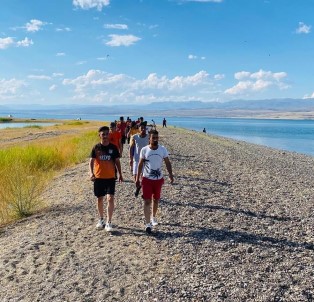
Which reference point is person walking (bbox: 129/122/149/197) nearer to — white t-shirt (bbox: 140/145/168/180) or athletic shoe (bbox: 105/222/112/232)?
white t-shirt (bbox: 140/145/168/180)

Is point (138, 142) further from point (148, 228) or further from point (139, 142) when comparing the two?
point (148, 228)

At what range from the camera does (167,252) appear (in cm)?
718

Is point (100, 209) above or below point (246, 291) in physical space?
above

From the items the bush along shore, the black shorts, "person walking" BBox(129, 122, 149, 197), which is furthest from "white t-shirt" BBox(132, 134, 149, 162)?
the black shorts

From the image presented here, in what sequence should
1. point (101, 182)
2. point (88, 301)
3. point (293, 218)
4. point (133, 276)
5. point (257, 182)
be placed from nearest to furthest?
point (88, 301)
point (133, 276)
point (101, 182)
point (293, 218)
point (257, 182)

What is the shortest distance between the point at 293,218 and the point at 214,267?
13.6ft

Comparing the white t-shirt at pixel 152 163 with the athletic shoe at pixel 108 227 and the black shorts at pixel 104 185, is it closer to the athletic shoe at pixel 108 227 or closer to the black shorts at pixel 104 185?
the black shorts at pixel 104 185

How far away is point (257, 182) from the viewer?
614 inches

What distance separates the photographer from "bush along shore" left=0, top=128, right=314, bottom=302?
5841mm

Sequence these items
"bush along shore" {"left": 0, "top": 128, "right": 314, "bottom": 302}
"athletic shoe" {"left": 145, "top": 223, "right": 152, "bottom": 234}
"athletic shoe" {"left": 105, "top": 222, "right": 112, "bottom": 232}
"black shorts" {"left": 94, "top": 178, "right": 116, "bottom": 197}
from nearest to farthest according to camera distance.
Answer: "bush along shore" {"left": 0, "top": 128, "right": 314, "bottom": 302}
"black shorts" {"left": 94, "top": 178, "right": 116, "bottom": 197}
"athletic shoe" {"left": 145, "top": 223, "right": 152, "bottom": 234}
"athletic shoe" {"left": 105, "top": 222, "right": 112, "bottom": 232}

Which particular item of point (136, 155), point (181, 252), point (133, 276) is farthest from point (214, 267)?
point (136, 155)

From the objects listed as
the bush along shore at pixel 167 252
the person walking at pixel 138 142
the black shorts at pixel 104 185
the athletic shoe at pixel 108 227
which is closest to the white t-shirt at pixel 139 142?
the person walking at pixel 138 142

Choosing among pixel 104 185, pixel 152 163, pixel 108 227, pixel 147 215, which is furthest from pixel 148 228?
pixel 152 163

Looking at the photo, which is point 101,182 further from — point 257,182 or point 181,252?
point 257,182
